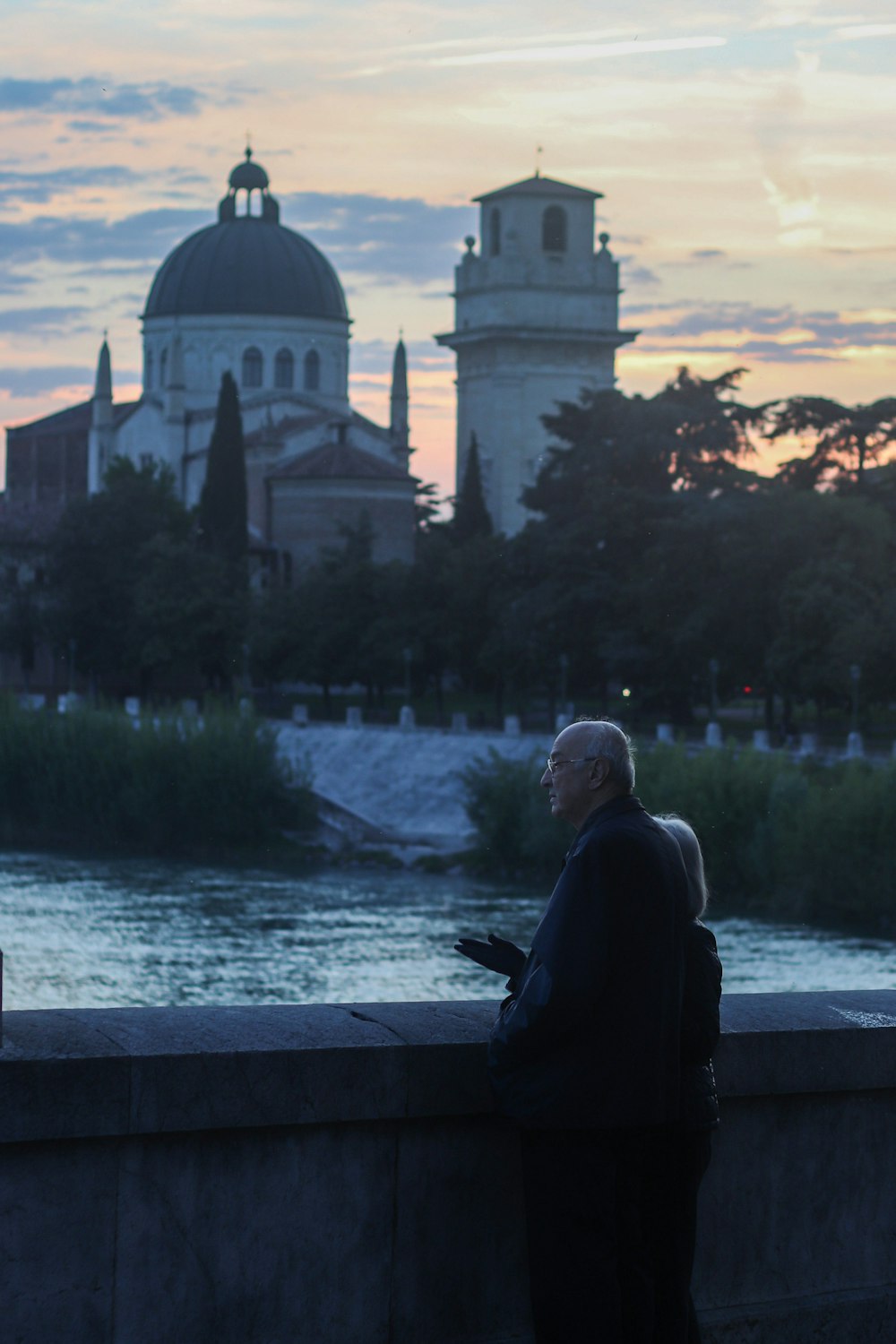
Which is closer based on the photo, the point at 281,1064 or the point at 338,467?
the point at 281,1064

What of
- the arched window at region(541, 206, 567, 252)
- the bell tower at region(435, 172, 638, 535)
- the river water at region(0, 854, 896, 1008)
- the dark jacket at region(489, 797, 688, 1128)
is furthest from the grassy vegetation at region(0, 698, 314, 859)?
the dark jacket at region(489, 797, 688, 1128)

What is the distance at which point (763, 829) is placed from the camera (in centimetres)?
3606

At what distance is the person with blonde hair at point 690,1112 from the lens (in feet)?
12.9

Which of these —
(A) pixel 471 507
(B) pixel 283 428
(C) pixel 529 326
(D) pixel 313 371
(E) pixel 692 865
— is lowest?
(E) pixel 692 865

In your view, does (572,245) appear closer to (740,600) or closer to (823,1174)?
(740,600)

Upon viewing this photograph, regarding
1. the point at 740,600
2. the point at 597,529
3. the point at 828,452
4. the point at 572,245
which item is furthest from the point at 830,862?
the point at 572,245

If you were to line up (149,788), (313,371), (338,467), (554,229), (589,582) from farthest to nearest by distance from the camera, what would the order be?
(313,371), (554,229), (338,467), (589,582), (149,788)

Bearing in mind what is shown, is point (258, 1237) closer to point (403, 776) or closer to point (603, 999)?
point (603, 999)

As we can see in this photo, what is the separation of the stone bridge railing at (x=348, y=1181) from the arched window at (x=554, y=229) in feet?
274

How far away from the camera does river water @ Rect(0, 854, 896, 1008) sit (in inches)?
1094

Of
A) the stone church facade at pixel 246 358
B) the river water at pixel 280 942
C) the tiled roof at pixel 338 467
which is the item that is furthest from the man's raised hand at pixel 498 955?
Answer: the stone church facade at pixel 246 358

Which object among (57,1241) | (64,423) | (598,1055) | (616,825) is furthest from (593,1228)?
(64,423)

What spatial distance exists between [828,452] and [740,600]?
32.7ft

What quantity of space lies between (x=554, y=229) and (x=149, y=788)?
4583 cm
